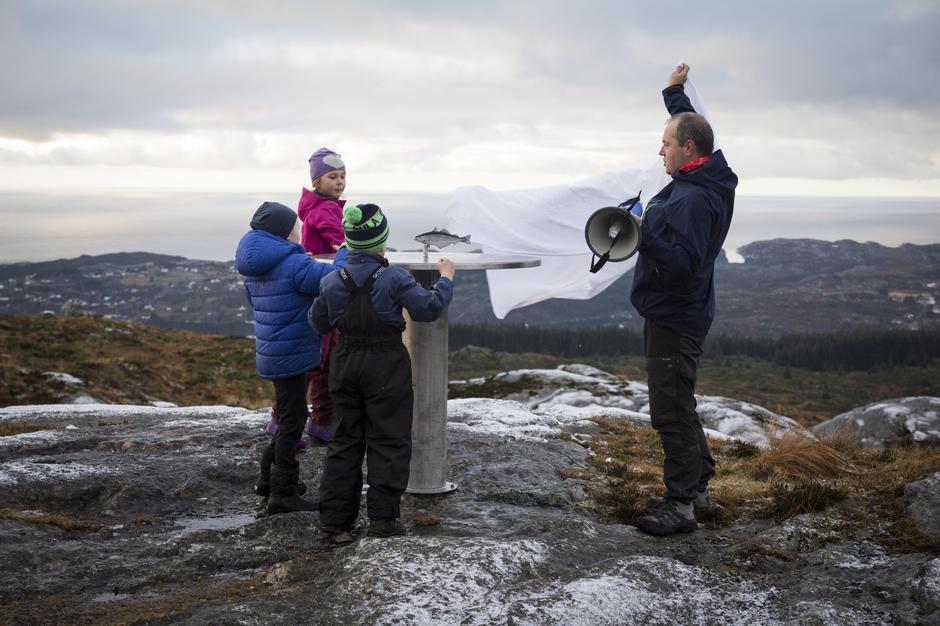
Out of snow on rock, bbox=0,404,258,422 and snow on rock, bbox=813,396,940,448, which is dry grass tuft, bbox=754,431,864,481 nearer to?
snow on rock, bbox=0,404,258,422

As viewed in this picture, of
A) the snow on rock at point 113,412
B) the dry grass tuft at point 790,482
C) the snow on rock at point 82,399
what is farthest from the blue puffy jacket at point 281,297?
the snow on rock at point 82,399

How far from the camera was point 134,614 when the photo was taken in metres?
5.36

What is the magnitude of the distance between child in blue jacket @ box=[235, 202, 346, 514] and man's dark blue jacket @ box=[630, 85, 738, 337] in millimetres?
3302

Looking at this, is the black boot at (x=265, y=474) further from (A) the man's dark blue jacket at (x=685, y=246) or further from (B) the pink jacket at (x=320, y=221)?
(A) the man's dark blue jacket at (x=685, y=246)

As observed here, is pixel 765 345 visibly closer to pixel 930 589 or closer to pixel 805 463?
pixel 805 463

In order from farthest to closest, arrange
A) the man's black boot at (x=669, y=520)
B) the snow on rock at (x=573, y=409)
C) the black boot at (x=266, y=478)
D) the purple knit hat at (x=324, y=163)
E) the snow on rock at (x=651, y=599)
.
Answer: the snow on rock at (x=573, y=409)
the purple knit hat at (x=324, y=163)
the black boot at (x=266, y=478)
the man's black boot at (x=669, y=520)
the snow on rock at (x=651, y=599)

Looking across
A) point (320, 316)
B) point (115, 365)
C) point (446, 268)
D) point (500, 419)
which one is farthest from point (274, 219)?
point (115, 365)

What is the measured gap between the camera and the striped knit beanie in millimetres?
6941

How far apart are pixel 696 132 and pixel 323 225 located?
4945 millimetres

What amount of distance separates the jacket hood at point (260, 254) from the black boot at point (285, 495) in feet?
6.57

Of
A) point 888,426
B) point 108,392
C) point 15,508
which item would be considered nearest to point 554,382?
point 888,426

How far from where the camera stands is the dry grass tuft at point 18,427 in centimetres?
1204

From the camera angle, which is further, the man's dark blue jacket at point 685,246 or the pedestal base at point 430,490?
the pedestal base at point 430,490

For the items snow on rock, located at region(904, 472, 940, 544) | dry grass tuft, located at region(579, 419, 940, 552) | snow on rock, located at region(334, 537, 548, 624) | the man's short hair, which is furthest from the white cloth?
snow on rock, located at region(904, 472, 940, 544)
